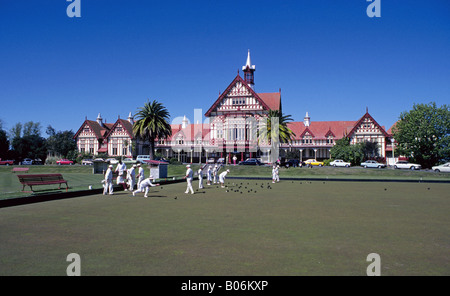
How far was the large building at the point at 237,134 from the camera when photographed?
5838cm

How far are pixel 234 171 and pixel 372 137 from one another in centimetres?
3774

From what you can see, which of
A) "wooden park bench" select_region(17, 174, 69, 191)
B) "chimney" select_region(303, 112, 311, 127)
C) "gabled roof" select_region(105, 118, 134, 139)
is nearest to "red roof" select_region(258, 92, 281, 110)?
"chimney" select_region(303, 112, 311, 127)

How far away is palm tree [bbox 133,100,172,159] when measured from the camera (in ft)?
183

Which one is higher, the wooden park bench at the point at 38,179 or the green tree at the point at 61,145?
the green tree at the point at 61,145

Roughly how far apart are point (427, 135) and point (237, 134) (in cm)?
3220

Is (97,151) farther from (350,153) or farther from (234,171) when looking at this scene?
(350,153)

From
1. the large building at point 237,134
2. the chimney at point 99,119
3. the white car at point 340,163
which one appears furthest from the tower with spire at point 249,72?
the chimney at point 99,119

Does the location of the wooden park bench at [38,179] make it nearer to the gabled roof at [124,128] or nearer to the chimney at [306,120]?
the gabled roof at [124,128]

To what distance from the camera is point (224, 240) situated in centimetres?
710

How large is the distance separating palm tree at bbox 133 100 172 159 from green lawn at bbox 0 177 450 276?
44.8m

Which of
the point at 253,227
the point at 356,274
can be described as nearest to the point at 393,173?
the point at 253,227

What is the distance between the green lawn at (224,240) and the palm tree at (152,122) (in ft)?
147

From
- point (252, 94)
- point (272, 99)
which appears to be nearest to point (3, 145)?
point (252, 94)

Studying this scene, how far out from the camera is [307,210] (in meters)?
11.7
